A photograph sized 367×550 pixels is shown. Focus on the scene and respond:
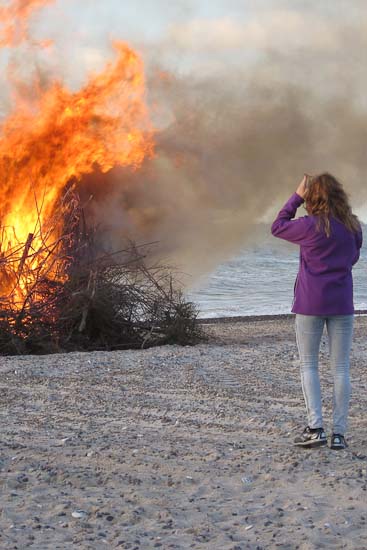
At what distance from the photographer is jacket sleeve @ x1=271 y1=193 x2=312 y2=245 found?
5.59 meters

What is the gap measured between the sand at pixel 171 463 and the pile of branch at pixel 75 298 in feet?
6.80

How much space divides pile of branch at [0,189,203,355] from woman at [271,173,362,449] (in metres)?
6.21

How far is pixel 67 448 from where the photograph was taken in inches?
228

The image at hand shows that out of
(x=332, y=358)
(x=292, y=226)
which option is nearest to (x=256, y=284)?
(x=332, y=358)

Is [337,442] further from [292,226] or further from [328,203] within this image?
[328,203]

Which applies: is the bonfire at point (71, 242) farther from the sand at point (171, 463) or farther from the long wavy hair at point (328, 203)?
the long wavy hair at point (328, 203)

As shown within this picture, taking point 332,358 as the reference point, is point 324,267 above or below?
above

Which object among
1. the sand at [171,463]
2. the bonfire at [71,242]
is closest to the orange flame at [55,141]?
the bonfire at [71,242]

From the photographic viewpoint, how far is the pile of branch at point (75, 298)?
1143cm

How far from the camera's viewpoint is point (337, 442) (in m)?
5.68

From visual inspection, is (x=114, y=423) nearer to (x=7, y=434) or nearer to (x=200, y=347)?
(x=7, y=434)

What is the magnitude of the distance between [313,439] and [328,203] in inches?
64.7

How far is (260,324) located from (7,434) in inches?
437

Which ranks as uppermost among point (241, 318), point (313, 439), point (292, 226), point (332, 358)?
point (292, 226)
